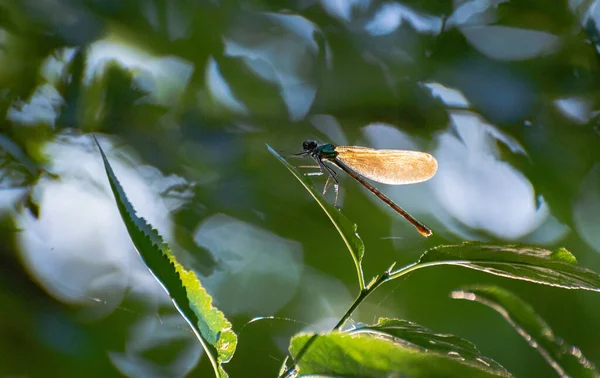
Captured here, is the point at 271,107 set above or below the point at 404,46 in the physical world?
below

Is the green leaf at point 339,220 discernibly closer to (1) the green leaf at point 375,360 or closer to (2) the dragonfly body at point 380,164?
(1) the green leaf at point 375,360

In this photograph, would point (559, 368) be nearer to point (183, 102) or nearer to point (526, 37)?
point (183, 102)

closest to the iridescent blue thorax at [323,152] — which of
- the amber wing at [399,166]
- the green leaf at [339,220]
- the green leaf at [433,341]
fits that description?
the amber wing at [399,166]

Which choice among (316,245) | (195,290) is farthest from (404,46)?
(195,290)

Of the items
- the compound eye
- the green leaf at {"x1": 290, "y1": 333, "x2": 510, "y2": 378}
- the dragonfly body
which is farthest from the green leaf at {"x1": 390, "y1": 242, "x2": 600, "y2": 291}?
the compound eye

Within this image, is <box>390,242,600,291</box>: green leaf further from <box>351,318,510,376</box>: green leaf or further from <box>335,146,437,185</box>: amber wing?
<box>335,146,437,185</box>: amber wing

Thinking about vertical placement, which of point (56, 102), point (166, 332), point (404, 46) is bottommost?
point (166, 332)

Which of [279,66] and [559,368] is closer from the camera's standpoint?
[559,368]
